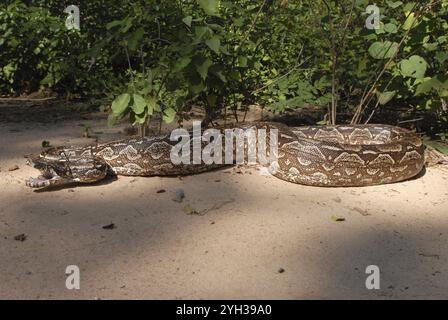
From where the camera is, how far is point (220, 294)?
17.6 ft

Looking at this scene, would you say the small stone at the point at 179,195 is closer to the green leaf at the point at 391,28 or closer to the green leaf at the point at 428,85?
the green leaf at the point at 428,85

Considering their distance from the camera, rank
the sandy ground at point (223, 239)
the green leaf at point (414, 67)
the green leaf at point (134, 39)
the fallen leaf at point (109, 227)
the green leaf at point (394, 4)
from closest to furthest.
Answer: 1. the sandy ground at point (223, 239)
2. the fallen leaf at point (109, 227)
3. the green leaf at point (134, 39)
4. the green leaf at point (394, 4)
5. the green leaf at point (414, 67)

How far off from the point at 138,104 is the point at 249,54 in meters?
2.93

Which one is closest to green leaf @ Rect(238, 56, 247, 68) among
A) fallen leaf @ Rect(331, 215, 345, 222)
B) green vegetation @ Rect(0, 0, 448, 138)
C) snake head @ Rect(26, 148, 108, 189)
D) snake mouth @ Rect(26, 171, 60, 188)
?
green vegetation @ Rect(0, 0, 448, 138)

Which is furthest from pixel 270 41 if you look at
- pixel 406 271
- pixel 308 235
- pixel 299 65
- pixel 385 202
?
pixel 406 271

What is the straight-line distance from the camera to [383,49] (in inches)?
367

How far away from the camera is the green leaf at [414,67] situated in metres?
8.99

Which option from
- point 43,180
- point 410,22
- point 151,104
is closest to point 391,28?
point 410,22

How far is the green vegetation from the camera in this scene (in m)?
8.38

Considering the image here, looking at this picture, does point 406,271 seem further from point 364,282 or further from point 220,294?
point 220,294

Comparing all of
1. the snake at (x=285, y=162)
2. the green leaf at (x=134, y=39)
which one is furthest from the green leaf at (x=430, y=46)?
the green leaf at (x=134, y=39)

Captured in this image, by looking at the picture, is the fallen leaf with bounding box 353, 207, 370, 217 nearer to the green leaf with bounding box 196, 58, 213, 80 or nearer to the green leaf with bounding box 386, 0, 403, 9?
the green leaf with bounding box 196, 58, 213, 80

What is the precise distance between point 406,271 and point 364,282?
0.55 m

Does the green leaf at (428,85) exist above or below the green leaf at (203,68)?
below
